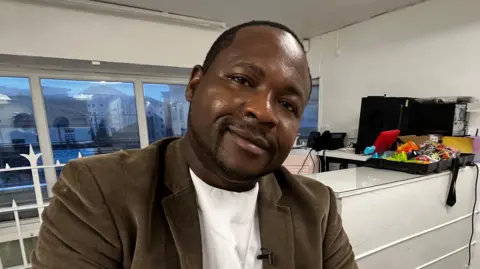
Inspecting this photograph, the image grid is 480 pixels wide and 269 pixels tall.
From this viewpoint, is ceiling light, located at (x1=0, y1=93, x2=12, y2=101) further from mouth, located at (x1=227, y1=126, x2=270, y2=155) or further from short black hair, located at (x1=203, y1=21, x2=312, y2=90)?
Result: mouth, located at (x1=227, y1=126, x2=270, y2=155)

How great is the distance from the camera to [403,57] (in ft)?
8.78

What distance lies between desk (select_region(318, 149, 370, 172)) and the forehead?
6.60 ft

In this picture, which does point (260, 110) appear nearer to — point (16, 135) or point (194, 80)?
point (194, 80)

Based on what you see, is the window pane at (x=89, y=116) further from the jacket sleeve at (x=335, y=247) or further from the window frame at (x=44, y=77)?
the jacket sleeve at (x=335, y=247)

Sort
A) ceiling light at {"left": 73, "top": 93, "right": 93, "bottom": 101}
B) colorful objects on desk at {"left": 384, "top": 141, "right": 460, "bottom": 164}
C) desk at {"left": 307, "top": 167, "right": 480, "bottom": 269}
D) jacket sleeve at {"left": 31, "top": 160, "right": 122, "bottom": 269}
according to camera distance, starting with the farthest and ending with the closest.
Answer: ceiling light at {"left": 73, "top": 93, "right": 93, "bottom": 101} < colorful objects on desk at {"left": 384, "top": 141, "right": 460, "bottom": 164} < desk at {"left": 307, "top": 167, "right": 480, "bottom": 269} < jacket sleeve at {"left": 31, "top": 160, "right": 122, "bottom": 269}

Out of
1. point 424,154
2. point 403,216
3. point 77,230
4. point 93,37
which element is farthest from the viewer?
point 93,37

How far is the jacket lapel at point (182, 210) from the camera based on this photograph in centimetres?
52

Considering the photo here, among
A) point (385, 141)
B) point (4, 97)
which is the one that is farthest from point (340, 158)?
point (4, 97)

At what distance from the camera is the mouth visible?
50 centimetres

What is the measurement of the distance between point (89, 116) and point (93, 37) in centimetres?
96

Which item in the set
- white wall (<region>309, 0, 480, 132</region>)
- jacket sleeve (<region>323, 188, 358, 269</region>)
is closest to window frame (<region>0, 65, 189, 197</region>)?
jacket sleeve (<region>323, 188, 358, 269</region>)

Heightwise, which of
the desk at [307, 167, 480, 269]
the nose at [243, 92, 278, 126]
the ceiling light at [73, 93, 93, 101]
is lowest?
the desk at [307, 167, 480, 269]

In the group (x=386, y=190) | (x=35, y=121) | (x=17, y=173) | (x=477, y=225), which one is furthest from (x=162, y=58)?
(x=477, y=225)

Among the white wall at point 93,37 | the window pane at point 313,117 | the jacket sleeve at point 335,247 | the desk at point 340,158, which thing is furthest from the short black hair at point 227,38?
the window pane at point 313,117
